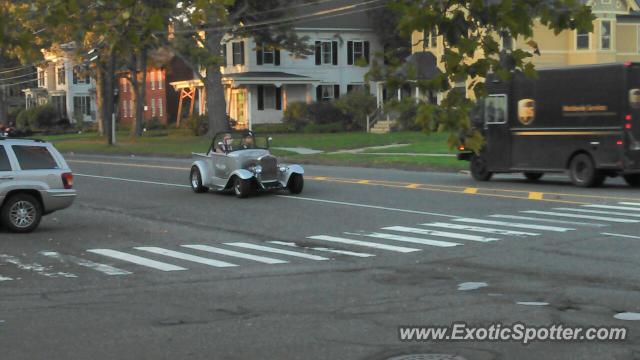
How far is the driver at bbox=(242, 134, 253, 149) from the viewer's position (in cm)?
2209

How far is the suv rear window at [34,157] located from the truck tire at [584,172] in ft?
43.6

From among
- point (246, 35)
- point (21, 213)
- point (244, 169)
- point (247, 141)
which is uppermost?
point (246, 35)

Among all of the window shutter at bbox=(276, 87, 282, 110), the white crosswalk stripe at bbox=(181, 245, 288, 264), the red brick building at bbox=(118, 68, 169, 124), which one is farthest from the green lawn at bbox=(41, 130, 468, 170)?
the red brick building at bbox=(118, 68, 169, 124)

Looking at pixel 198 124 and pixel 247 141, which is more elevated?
pixel 198 124

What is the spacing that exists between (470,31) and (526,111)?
60.6 ft

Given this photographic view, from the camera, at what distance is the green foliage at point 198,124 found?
6257 centimetres

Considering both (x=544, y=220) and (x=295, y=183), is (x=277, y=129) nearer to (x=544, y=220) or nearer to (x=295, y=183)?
(x=295, y=183)

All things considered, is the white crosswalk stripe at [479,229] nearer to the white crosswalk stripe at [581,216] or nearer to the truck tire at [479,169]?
the white crosswalk stripe at [581,216]

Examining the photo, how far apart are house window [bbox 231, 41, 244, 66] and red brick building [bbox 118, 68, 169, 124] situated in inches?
494

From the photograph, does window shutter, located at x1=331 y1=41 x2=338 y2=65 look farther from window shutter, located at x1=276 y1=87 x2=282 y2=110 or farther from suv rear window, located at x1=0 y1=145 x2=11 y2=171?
suv rear window, located at x1=0 y1=145 x2=11 y2=171

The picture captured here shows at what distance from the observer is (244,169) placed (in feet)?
70.5

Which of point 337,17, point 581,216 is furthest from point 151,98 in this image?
point 581,216

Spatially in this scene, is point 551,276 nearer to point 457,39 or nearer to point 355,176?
point 457,39

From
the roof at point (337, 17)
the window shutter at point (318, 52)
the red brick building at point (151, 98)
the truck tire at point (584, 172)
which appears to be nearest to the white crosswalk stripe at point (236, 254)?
the truck tire at point (584, 172)
